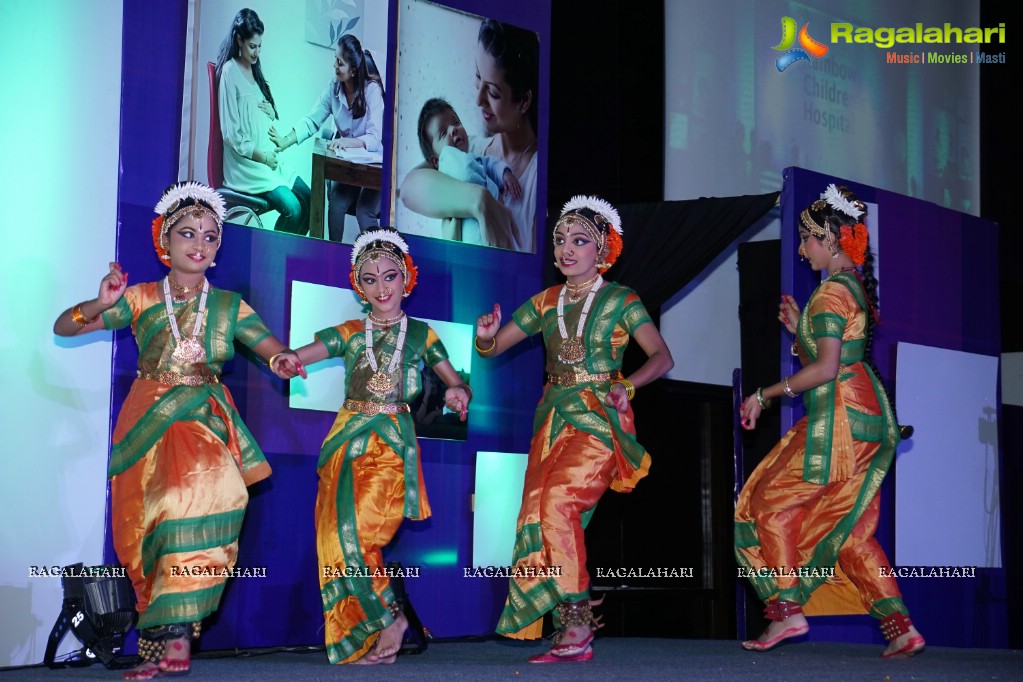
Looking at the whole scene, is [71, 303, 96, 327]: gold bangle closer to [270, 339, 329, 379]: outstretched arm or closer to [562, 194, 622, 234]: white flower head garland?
[270, 339, 329, 379]: outstretched arm

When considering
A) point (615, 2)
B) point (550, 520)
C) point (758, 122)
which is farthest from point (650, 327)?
point (758, 122)

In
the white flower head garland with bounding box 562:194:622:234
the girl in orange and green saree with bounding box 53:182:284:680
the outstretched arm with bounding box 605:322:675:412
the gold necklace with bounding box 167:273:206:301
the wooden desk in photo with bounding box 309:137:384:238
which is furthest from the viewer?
the wooden desk in photo with bounding box 309:137:384:238

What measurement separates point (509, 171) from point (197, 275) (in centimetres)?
203

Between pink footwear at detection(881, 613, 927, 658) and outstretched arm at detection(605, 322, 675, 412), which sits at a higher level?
outstretched arm at detection(605, 322, 675, 412)

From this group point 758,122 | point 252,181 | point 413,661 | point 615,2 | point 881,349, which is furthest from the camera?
point 758,122

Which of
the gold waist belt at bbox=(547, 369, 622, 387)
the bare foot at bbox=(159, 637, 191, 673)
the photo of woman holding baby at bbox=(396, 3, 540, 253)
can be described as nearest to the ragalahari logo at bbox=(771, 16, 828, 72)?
the photo of woman holding baby at bbox=(396, 3, 540, 253)

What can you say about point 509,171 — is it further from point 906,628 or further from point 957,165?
point 957,165

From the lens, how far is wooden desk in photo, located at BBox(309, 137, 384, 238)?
5484 millimetres

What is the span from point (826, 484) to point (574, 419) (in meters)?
0.98

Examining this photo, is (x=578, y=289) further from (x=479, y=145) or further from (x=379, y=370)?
(x=479, y=145)

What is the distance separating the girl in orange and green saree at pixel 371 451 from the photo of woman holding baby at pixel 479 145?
743 millimetres

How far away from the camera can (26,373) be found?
15.3ft

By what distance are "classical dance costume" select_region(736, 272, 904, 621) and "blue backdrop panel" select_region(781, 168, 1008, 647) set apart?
72 centimetres

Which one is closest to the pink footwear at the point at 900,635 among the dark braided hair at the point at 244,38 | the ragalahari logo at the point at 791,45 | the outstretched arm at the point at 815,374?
the outstretched arm at the point at 815,374
